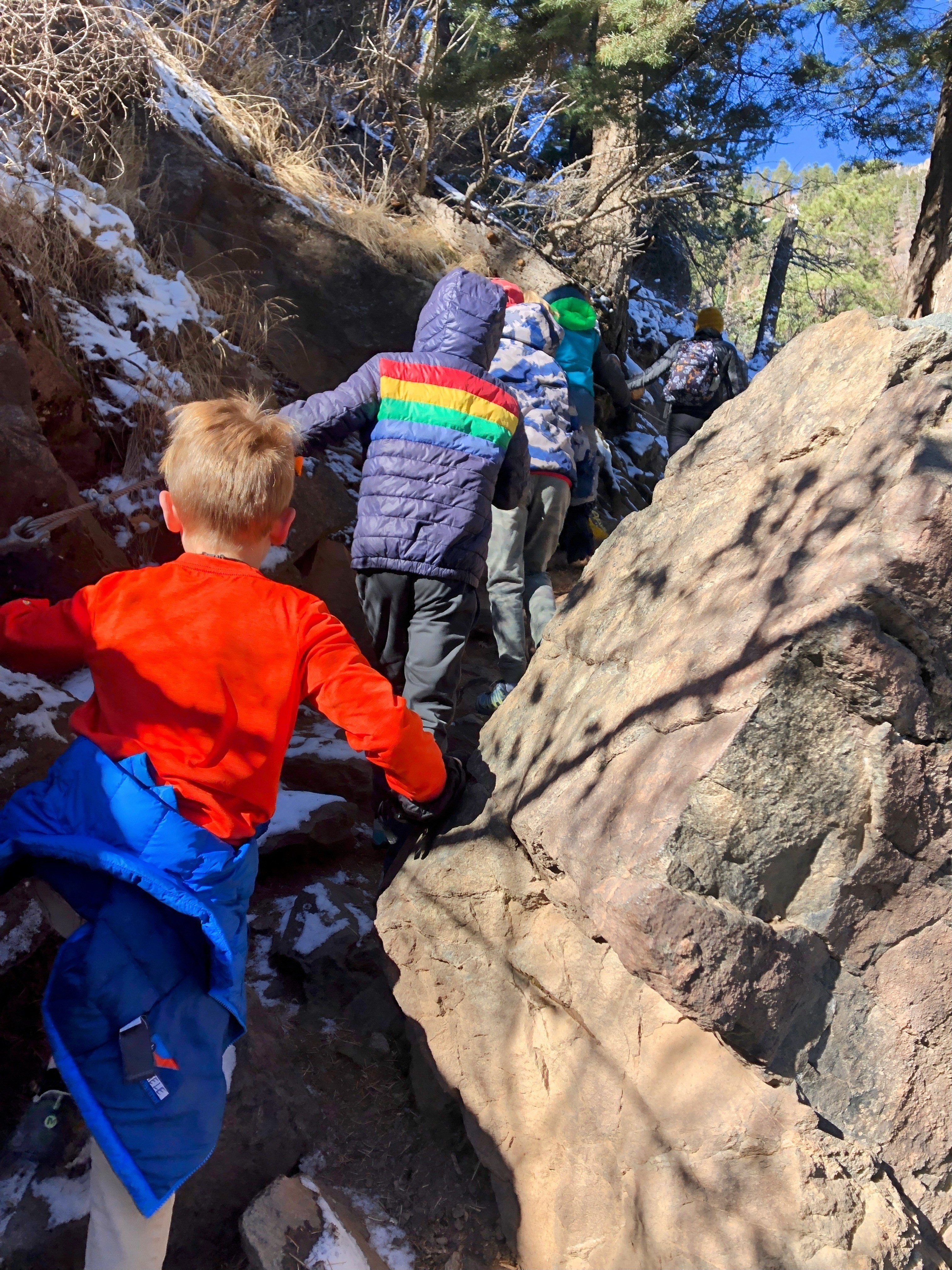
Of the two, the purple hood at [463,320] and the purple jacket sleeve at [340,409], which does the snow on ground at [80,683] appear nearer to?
the purple jacket sleeve at [340,409]

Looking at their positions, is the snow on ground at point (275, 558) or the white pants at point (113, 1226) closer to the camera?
the white pants at point (113, 1226)

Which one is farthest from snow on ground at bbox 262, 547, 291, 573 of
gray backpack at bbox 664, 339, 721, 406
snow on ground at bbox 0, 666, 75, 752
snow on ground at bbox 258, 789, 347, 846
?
gray backpack at bbox 664, 339, 721, 406

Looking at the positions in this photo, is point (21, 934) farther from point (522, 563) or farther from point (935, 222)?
point (935, 222)

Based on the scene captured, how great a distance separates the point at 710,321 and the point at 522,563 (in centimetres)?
314

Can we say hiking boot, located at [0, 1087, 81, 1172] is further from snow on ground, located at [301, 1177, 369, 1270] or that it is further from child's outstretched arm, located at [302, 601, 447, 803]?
child's outstretched arm, located at [302, 601, 447, 803]

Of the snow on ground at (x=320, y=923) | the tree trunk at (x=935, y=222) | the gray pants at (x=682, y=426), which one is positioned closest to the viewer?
the snow on ground at (x=320, y=923)

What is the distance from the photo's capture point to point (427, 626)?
9.84 feet

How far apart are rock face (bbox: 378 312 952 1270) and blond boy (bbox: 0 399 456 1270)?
0.53 metres

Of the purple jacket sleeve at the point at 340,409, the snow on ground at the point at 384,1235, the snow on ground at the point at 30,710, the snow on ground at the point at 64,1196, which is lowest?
the snow on ground at the point at 384,1235

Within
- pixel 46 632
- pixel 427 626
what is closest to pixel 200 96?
pixel 427 626

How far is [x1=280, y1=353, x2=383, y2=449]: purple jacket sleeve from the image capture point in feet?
9.56

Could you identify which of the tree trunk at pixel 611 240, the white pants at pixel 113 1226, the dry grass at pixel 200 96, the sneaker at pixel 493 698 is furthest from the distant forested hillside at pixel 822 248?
the white pants at pixel 113 1226

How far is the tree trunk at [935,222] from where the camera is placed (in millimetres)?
5035

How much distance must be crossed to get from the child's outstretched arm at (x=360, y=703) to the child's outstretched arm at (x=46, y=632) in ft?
1.43
